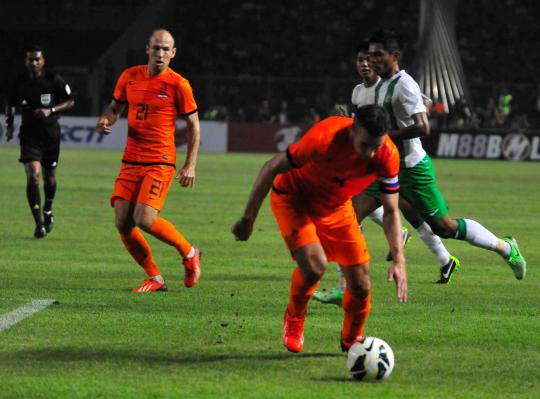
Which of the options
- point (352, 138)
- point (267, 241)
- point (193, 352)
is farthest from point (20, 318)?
point (267, 241)

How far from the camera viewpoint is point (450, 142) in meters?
40.2

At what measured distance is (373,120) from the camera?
257 inches

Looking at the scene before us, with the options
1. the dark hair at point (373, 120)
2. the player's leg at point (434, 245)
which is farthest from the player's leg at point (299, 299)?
the player's leg at point (434, 245)

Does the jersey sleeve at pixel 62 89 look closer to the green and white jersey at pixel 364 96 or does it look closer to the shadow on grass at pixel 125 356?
the green and white jersey at pixel 364 96

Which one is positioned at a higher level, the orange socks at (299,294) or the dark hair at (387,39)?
the dark hair at (387,39)

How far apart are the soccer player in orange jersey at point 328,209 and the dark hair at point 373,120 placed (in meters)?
0.15

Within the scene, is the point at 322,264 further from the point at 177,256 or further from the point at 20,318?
the point at 177,256

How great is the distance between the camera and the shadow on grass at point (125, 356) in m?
7.17

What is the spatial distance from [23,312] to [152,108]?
2205 mm

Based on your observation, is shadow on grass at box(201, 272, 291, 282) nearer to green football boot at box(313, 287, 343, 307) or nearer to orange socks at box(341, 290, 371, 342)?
green football boot at box(313, 287, 343, 307)

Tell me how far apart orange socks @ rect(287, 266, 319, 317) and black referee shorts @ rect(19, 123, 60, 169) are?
7982 mm

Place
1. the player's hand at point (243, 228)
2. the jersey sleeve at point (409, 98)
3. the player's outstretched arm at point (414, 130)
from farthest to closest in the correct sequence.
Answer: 1. the jersey sleeve at point (409, 98)
2. the player's outstretched arm at point (414, 130)
3. the player's hand at point (243, 228)

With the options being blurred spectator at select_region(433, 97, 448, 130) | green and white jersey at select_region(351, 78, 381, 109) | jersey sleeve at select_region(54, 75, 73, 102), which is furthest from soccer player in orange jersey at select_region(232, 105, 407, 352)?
blurred spectator at select_region(433, 97, 448, 130)

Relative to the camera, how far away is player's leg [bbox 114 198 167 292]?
33.4ft
